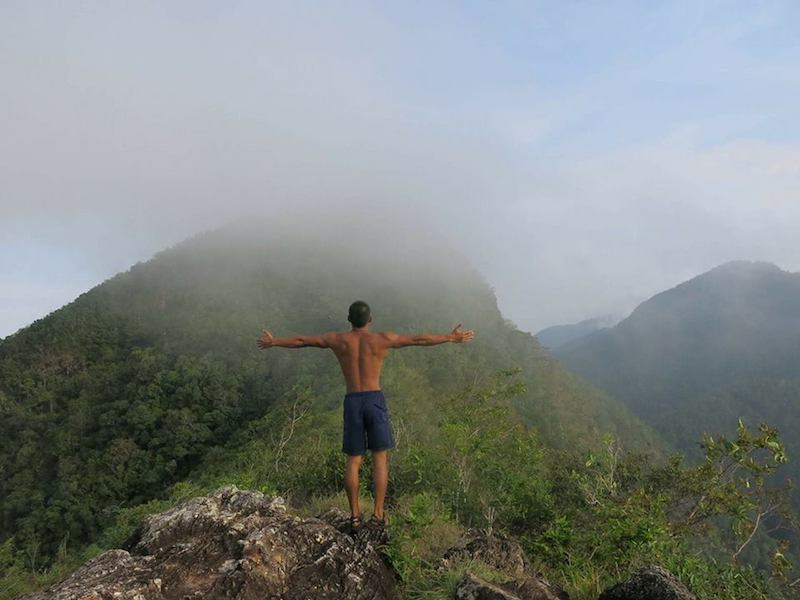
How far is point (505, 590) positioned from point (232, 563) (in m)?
2.17

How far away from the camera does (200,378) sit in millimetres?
69125

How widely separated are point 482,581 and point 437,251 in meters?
145

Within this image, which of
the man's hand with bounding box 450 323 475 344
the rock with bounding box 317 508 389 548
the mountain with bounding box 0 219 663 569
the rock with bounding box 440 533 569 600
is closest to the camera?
the rock with bounding box 440 533 569 600

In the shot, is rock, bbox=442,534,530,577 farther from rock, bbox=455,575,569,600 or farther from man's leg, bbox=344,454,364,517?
man's leg, bbox=344,454,364,517

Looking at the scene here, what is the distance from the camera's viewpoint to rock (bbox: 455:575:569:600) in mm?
4168

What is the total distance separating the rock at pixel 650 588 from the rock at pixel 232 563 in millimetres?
1848

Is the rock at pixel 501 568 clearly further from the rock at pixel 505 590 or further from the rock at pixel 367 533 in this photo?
the rock at pixel 367 533

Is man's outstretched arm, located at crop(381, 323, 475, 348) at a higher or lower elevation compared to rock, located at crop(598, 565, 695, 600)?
higher

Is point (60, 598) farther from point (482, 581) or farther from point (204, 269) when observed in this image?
point (204, 269)

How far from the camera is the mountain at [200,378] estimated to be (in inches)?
2098

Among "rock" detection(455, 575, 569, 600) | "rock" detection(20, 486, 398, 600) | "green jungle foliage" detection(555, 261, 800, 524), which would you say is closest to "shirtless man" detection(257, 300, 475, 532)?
"rock" detection(20, 486, 398, 600)

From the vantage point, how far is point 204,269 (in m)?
118

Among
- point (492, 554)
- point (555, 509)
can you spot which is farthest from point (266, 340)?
point (555, 509)

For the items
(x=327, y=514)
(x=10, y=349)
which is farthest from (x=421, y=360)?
(x=327, y=514)
